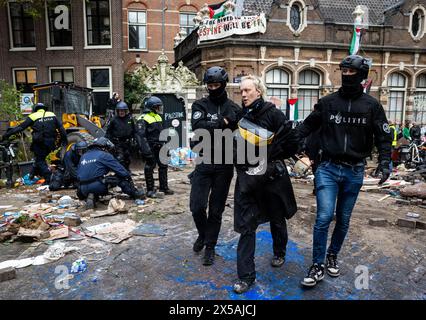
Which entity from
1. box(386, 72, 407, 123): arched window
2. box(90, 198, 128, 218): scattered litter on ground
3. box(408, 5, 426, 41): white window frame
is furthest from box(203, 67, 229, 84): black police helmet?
box(408, 5, 426, 41): white window frame

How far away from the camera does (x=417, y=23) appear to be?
17.3 metres

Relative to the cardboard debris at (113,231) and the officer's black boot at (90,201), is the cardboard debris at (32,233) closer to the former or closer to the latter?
the cardboard debris at (113,231)

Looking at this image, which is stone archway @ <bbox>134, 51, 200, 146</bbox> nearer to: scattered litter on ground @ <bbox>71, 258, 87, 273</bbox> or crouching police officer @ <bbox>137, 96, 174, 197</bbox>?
crouching police officer @ <bbox>137, 96, 174, 197</bbox>

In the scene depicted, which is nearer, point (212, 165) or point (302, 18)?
point (212, 165)

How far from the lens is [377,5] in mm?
18609

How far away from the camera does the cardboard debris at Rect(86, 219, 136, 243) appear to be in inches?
180

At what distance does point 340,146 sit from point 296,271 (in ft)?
4.64

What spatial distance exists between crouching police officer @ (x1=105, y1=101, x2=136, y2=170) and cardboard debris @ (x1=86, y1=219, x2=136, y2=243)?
113 inches

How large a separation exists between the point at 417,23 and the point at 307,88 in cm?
707

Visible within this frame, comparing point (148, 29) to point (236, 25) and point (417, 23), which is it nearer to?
point (236, 25)

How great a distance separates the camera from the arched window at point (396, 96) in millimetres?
17234

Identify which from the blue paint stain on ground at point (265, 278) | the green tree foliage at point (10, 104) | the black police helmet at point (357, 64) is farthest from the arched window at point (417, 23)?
the green tree foliage at point (10, 104)

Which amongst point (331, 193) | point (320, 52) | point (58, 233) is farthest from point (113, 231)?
point (320, 52)

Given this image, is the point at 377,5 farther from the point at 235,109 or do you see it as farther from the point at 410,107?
the point at 235,109
